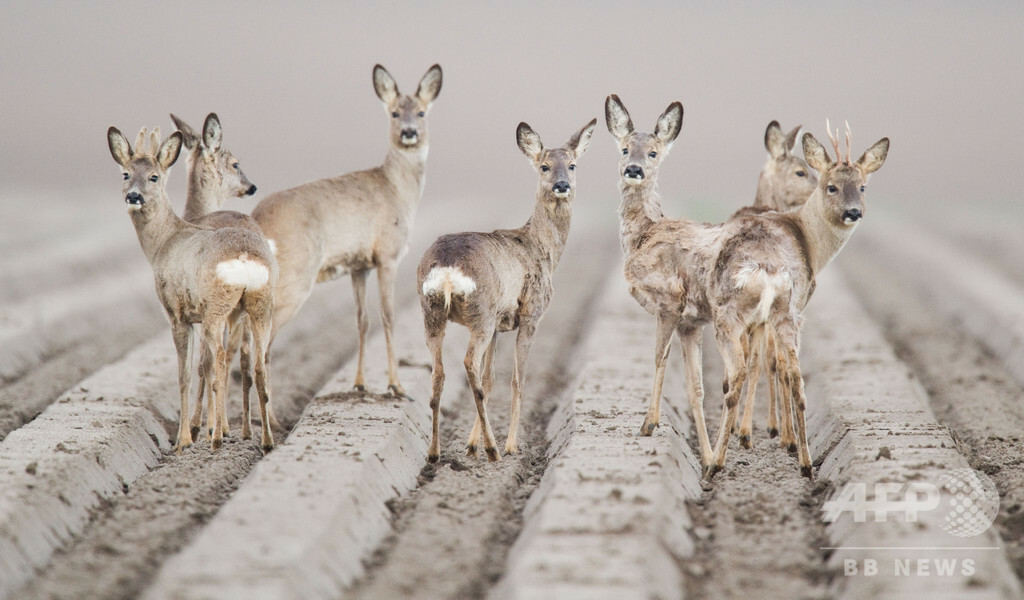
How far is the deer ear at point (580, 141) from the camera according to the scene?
10.2 meters

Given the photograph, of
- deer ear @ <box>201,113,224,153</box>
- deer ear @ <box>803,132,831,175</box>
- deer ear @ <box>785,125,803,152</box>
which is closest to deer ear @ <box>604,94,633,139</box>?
deer ear @ <box>803,132,831,175</box>

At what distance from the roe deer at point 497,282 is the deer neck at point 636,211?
0.51 metres

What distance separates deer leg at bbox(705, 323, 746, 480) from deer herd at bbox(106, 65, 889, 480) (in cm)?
1

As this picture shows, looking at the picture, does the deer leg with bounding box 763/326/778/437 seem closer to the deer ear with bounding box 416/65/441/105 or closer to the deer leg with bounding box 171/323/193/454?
the deer ear with bounding box 416/65/441/105

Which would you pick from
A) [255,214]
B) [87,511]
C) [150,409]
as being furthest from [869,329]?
[87,511]

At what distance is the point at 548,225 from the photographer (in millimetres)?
10047

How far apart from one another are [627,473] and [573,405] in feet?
7.59

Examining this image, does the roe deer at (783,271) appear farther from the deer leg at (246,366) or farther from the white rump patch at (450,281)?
the deer leg at (246,366)

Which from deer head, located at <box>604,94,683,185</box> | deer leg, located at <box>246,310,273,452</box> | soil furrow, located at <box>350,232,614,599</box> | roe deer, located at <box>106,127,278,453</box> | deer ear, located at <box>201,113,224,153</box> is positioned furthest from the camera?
deer ear, located at <box>201,113,224,153</box>

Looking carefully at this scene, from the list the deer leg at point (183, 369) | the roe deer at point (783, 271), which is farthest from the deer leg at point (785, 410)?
the deer leg at point (183, 369)

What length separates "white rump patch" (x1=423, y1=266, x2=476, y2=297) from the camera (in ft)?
27.8

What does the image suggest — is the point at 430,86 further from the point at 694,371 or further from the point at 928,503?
the point at 928,503

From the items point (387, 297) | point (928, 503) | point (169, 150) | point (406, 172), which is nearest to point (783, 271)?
point (928, 503)

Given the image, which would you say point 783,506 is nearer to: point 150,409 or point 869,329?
point 150,409
